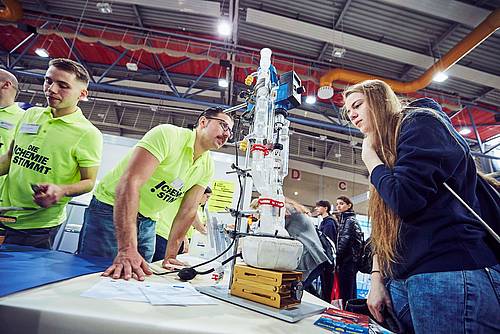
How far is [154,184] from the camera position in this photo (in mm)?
1339

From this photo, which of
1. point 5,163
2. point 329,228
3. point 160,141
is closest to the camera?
point 160,141

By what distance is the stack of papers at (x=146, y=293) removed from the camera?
0.57m

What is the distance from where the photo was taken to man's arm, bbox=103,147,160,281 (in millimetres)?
818

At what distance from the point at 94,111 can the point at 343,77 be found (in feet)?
24.4

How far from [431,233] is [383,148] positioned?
27cm

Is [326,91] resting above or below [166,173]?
above

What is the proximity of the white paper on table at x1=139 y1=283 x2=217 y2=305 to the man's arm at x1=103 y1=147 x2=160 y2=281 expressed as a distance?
113mm

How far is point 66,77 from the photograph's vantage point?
54.1 inches

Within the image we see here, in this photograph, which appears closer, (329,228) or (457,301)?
(457,301)

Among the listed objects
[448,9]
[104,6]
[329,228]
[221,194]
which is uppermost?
[104,6]

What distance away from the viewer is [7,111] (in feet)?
5.90

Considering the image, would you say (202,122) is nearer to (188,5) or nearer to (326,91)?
(188,5)

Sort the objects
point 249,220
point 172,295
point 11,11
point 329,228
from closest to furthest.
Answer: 1. point 172,295
2. point 249,220
3. point 329,228
4. point 11,11

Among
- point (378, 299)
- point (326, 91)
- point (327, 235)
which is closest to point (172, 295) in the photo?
point (378, 299)
